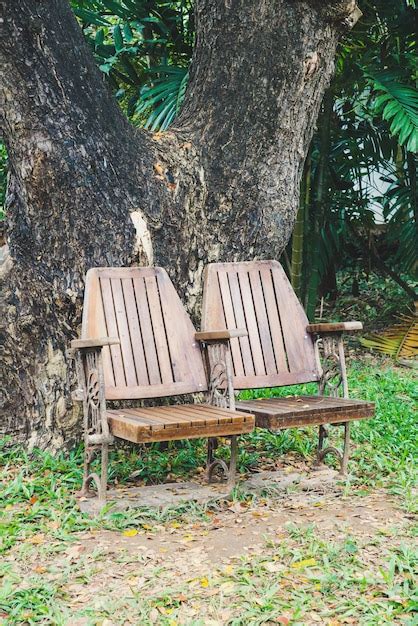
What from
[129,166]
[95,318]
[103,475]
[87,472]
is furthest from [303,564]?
[129,166]

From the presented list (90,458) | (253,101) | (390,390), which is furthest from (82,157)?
(390,390)

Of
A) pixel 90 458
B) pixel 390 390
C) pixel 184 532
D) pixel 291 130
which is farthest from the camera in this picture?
pixel 390 390

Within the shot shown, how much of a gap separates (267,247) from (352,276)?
6.00 metres

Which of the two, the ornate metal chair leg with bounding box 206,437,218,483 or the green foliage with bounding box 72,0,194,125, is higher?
the green foliage with bounding box 72,0,194,125

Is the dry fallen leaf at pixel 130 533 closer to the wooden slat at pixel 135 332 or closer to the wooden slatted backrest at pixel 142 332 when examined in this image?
the wooden slatted backrest at pixel 142 332

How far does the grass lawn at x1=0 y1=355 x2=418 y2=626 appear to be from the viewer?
3230 millimetres

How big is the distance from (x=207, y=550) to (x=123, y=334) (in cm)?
141

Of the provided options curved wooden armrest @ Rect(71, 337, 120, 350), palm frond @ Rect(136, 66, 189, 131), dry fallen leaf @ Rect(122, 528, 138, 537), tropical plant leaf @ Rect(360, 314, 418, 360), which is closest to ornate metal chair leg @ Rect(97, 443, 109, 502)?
dry fallen leaf @ Rect(122, 528, 138, 537)

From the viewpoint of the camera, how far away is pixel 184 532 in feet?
13.3

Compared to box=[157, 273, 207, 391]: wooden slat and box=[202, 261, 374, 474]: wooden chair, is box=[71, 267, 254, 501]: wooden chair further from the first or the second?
box=[202, 261, 374, 474]: wooden chair

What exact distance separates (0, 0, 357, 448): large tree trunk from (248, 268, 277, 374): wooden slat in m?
0.52

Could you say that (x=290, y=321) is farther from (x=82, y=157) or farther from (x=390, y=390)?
(x=390, y=390)

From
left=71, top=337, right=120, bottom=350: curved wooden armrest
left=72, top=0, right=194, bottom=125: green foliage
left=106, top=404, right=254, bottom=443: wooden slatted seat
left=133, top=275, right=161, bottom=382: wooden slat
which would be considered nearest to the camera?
left=106, top=404, right=254, bottom=443: wooden slatted seat

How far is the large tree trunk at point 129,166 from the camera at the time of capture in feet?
16.1
